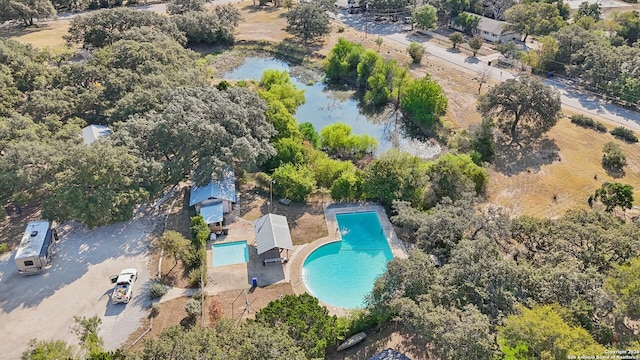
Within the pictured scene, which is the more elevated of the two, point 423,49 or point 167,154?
point 423,49

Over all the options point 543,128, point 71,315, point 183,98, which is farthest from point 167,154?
point 543,128

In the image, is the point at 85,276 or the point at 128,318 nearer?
the point at 128,318

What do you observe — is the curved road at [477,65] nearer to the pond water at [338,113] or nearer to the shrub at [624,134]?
the shrub at [624,134]

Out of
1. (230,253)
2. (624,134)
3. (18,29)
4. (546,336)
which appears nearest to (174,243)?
(230,253)

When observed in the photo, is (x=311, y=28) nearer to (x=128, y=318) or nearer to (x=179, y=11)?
(x=179, y=11)

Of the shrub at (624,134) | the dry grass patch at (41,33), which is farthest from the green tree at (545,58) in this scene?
the dry grass patch at (41,33)

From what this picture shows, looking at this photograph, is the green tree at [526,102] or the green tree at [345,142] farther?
the green tree at [345,142]
